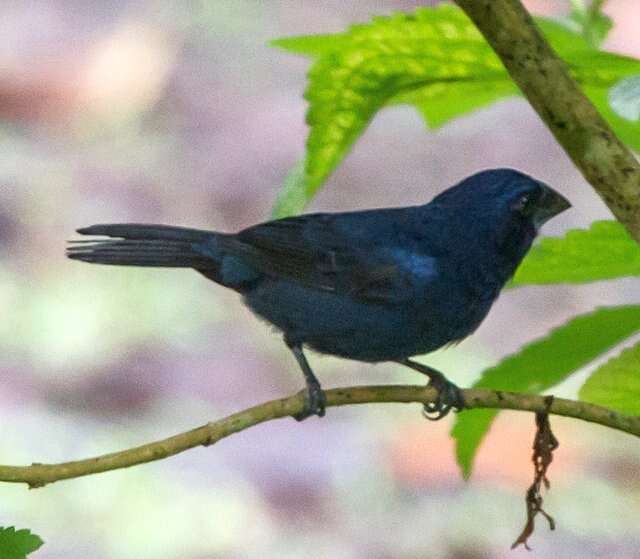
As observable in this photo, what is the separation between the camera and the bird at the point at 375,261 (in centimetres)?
227

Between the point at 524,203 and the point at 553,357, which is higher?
the point at 553,357

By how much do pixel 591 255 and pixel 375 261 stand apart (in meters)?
1.04

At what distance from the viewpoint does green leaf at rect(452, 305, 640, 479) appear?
4.62ft

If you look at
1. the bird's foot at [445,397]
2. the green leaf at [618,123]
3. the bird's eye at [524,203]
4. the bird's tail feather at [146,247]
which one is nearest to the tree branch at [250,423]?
the bird's foot at [445,397]

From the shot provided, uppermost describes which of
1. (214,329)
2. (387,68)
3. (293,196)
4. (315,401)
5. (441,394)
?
(387,68)

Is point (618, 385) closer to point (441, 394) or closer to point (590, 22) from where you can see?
point (441, 394)

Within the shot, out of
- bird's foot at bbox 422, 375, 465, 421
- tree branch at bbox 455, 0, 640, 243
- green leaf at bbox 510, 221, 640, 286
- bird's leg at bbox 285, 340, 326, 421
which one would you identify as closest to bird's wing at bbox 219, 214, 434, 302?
bird's leg at bbox 285, 340, 326, 421

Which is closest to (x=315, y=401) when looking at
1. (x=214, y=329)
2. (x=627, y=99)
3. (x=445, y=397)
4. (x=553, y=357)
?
(x=445, y=397)

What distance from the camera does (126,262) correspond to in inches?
89.0

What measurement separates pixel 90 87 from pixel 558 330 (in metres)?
4.76

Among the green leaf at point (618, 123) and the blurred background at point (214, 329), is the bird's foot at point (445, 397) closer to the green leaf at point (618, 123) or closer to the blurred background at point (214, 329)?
the green leaf at point (618, 123)

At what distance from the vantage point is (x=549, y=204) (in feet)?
7.54

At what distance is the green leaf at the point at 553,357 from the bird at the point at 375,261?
657 mm

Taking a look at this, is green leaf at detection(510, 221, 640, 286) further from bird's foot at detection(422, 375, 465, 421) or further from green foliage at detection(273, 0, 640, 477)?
bird's foot at detection(422, 375, 465, 421)
